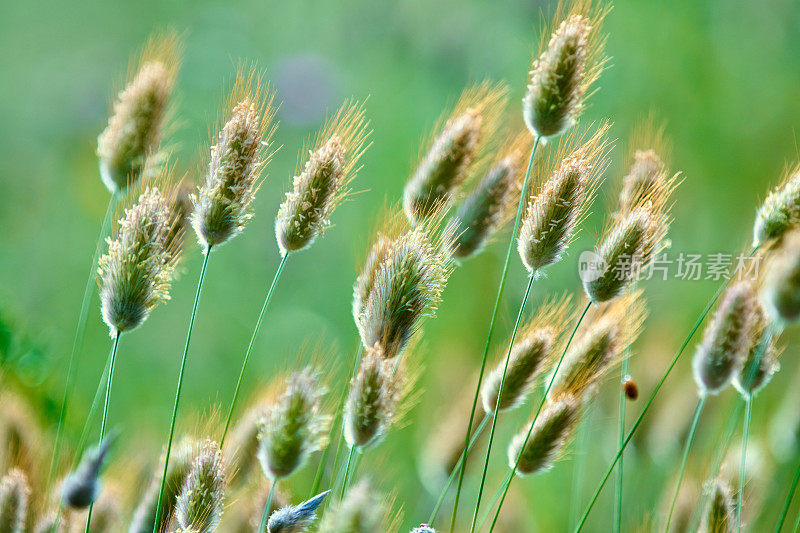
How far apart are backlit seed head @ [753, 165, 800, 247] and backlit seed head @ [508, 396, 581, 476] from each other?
0.20 metres

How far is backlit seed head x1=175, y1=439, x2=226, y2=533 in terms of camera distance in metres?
0.49

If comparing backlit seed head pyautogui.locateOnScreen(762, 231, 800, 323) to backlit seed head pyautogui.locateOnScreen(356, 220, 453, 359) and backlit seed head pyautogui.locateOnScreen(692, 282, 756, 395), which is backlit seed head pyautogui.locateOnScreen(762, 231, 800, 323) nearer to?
backlit seed head pyautogui.locateOnScreen(692, 282, 756, 395)

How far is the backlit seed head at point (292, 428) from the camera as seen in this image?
52 cm

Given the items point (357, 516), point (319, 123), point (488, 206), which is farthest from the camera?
point (319, 123)

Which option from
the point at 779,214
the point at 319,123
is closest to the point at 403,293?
the point at 779,214

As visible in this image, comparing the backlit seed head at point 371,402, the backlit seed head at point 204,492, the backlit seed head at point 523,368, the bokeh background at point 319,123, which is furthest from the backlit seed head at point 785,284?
the bokeh background at point 319,123

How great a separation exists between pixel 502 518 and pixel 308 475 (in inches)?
11.7

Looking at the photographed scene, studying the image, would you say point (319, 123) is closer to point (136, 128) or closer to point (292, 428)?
point (136, 128)

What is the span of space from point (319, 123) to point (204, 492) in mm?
1429

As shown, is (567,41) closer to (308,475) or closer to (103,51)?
(308,475)

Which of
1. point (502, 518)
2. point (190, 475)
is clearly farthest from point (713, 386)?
point (190, 475)

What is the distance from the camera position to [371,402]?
52cm

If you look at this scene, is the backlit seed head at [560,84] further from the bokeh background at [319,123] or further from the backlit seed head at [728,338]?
the bokeh background at [319,123]

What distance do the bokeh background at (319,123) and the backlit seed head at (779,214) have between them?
2.31 ft
